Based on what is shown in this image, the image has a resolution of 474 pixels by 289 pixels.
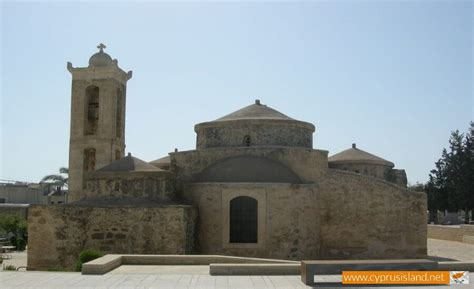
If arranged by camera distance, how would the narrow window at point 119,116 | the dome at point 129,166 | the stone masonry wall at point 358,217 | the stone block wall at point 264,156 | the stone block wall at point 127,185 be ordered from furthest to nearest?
the narrow window at point 119,116 < the stone block wall at point 264,156 < the stone masonry wall at point 358,217 < the dome at point 129,166 < the stone block wall at point 127,185

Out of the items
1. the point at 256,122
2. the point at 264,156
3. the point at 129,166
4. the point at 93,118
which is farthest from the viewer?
the point at 93,118

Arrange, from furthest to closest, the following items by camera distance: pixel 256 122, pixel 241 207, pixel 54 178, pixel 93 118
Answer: pixel 54 178
pixel 93 118
pixel 256 122
pixel 241 207

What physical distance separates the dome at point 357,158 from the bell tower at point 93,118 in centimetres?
929

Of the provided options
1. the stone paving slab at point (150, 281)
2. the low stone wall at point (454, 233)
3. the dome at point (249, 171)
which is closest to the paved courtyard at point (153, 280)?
the stone paving slab at point (150, 281)

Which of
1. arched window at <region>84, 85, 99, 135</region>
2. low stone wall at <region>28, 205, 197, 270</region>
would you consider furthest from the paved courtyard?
arched window at <region>84, 85, 99, 135</region>

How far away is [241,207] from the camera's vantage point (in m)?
15.4

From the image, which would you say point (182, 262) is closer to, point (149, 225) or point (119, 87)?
point (149, 225)

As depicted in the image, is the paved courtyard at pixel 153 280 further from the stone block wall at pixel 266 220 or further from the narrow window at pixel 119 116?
the narrow window at pixel 119 116

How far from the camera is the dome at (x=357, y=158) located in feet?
70.5

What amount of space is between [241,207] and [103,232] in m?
4.08

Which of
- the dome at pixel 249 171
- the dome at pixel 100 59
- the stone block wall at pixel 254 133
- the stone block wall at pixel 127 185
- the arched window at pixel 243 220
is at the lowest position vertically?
the arched window at pixel 243 220

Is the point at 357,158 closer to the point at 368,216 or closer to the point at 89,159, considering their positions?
the point at 368,216

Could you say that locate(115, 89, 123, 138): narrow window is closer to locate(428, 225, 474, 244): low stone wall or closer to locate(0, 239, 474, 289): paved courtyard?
locate(0, 239, 474, 289): paved courtyard

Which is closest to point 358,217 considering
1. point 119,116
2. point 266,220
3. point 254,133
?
point 266,220
